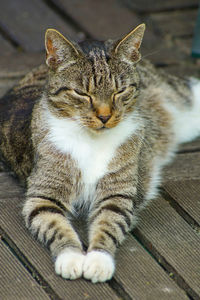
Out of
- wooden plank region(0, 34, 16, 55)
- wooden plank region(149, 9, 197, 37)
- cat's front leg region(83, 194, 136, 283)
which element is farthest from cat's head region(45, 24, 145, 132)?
wooden plank region(149, 9, 197, 37)

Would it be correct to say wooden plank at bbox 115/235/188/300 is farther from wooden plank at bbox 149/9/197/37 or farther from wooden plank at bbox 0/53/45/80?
wooden plank at bbox 149/9/197/37

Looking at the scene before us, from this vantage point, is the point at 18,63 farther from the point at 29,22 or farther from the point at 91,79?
the point at 91,79

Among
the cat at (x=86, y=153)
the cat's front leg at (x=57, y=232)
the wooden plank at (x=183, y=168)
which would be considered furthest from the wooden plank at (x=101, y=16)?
the cat's front leg at (x=57, y=232)

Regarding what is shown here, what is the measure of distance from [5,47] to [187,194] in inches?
89.2

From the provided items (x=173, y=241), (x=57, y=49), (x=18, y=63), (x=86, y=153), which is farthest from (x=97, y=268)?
(x=18, y=63)

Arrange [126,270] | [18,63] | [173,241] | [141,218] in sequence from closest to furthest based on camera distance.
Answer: [126,270] < [173,241] < [141,218] < [18,63]

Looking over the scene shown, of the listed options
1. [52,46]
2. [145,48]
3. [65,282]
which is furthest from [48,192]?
[145,48]

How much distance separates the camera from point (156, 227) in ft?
11.1

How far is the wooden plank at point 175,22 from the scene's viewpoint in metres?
5.39

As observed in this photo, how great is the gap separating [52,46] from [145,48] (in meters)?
2.07

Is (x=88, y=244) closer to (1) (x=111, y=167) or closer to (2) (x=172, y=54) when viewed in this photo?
(1) (x=111, y=167)

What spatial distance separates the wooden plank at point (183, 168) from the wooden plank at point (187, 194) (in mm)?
65

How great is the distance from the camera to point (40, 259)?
3.11 meters

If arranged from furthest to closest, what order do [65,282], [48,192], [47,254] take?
[48,192] < [47,254] < [65,282]
